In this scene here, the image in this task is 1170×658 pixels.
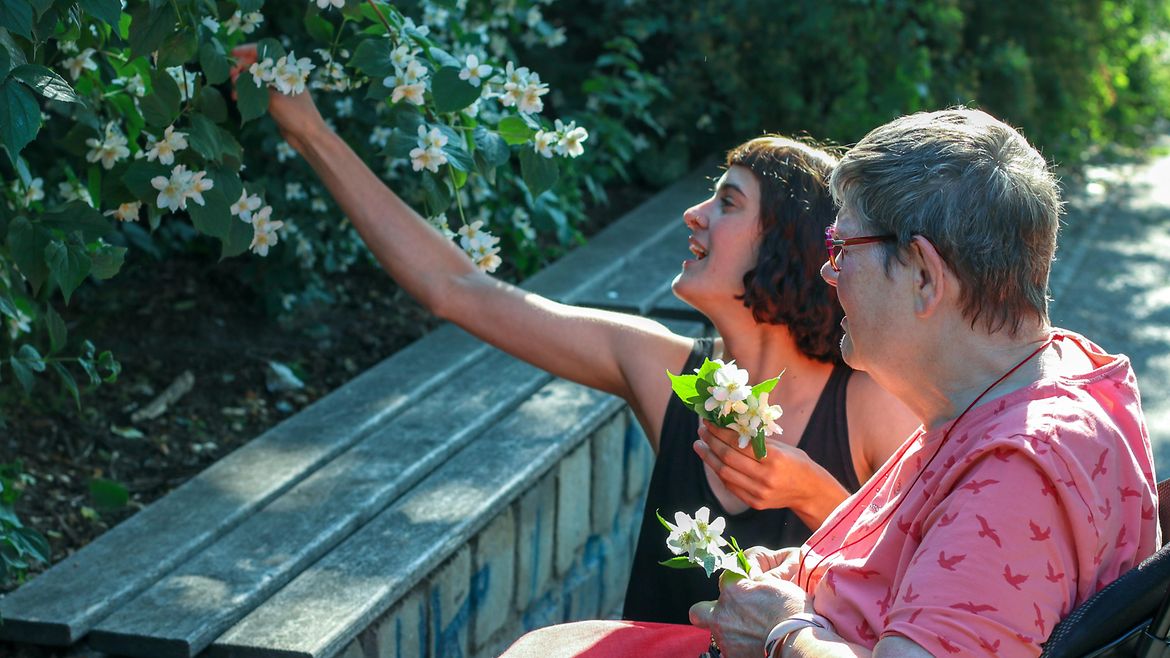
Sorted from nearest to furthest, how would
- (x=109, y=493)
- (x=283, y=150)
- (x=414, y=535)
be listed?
(x=414, y=535) → (x=109, y=493) → (x=283, y=150)

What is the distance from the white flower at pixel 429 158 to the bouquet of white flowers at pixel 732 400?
2.22 feet

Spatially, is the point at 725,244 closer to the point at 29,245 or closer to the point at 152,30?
the point at 152,30

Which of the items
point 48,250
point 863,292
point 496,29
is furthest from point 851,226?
point 496,29

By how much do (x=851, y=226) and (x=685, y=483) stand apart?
0.94 meters

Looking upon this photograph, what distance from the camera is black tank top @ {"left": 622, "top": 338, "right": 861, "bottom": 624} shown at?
2539mm

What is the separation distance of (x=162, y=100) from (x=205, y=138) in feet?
0.37

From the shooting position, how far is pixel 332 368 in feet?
14.2

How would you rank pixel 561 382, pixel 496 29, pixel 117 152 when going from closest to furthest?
pixel 117 152 → pixel 561 382 → pixel 496 29

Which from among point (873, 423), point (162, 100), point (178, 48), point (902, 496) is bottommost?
point (873, 423)

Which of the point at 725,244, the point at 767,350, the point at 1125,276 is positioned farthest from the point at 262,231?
the point at 1125,276

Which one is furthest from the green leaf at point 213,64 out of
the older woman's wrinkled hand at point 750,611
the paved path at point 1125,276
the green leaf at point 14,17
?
the paved path at point 1125,276

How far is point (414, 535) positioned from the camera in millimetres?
2896

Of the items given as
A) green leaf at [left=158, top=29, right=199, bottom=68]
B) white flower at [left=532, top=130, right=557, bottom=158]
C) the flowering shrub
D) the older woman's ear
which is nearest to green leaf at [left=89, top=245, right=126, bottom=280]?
the flowering shrub

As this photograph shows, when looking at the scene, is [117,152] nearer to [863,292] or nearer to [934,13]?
[863,292]
